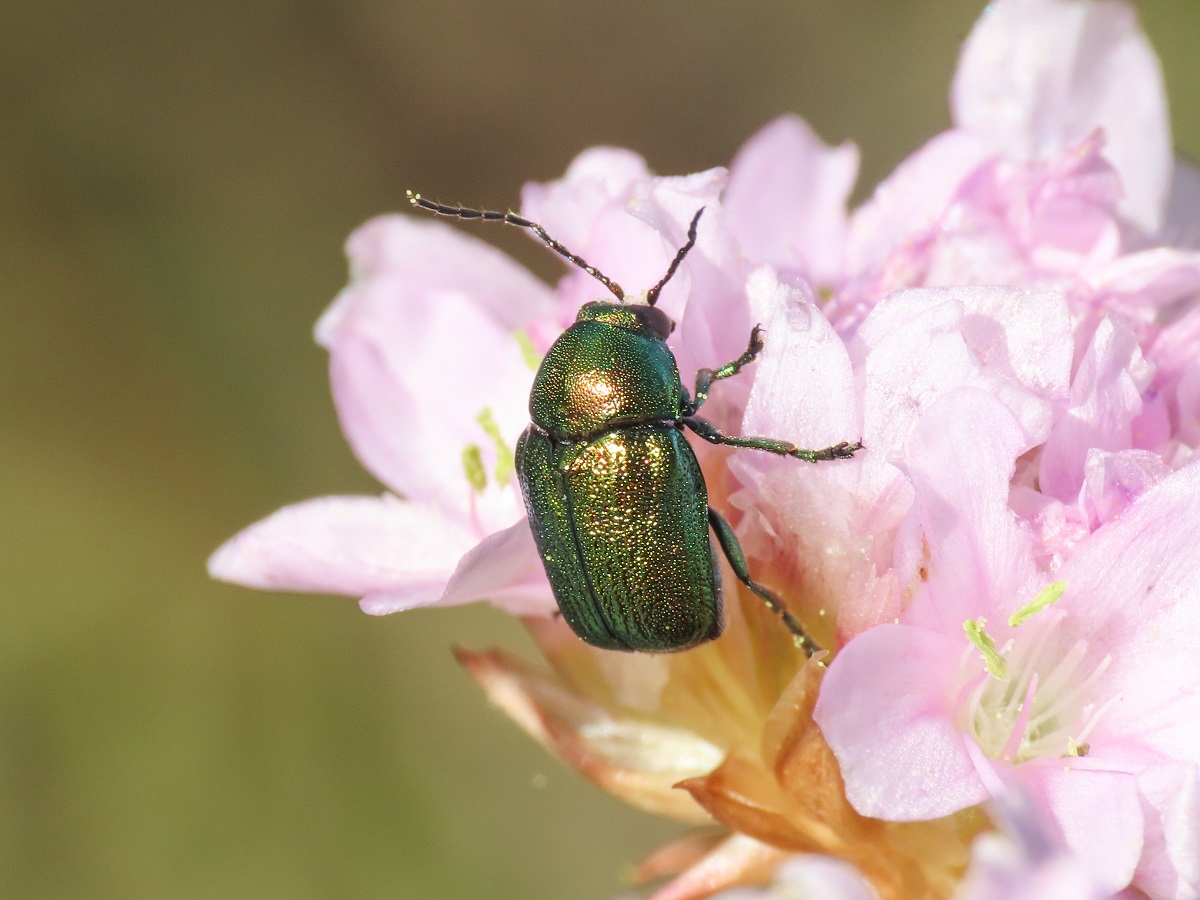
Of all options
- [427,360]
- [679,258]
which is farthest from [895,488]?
[427,360]

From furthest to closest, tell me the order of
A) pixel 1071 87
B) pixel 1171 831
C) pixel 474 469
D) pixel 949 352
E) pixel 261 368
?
pixel 261 368 → pixel 1071 87 → pixel 474 469 → pixel 949 352 → pixel 1171 831

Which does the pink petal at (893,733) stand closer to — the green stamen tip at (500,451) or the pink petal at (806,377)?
the pink petal at (806,377)

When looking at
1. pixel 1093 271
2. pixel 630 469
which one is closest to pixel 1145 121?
pixel 1093 271

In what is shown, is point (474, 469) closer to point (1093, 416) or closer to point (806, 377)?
point (806, 377)

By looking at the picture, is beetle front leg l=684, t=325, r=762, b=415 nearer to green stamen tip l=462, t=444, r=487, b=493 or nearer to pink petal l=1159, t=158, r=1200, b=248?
green stamen tip l=462, t=444, r=487, b=493

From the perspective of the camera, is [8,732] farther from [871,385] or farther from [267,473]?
[871,385]

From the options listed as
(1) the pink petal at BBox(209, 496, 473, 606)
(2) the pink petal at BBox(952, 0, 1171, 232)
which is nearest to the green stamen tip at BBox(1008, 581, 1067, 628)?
(1) the pink petal at BBox(209, 496, 473, 606)

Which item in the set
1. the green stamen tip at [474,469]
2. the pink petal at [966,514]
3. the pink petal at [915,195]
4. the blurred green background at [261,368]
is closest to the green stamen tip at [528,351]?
the green stamen tip at [474,469]
